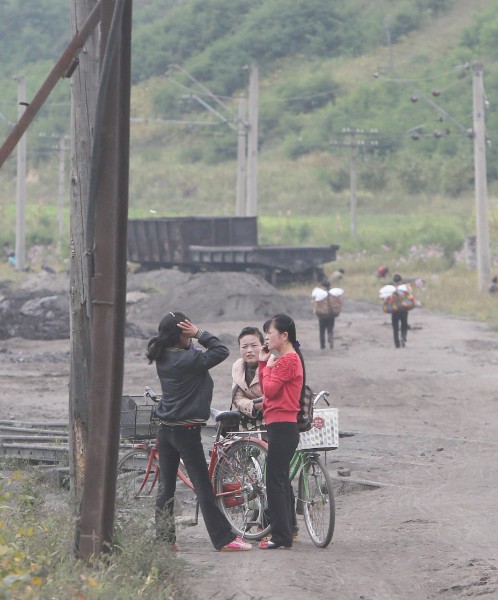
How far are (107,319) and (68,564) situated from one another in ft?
4.77

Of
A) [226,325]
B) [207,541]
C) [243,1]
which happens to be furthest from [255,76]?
[243,1]

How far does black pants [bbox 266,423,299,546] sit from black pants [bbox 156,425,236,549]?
1.09 ft

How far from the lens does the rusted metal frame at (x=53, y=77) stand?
777cm

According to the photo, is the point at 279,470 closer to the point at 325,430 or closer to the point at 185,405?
the point at 325,430

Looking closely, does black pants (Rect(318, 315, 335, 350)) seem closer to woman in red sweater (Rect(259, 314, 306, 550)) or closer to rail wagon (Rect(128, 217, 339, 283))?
woman in red sweater (Rect(259, 314, 306, 550))

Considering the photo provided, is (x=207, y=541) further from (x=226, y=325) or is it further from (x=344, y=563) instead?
(x=226, y=325)

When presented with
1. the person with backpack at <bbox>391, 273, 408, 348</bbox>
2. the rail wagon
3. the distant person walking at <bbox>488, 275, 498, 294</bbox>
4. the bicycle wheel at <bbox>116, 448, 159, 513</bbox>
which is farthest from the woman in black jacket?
the rail wagon

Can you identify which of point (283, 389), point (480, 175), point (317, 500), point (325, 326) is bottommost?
point (317, 500)

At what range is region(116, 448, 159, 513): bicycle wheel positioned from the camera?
896 centimetres

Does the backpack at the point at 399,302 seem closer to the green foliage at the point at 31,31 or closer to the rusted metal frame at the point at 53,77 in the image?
the rusted metal frame at the point at 53,77

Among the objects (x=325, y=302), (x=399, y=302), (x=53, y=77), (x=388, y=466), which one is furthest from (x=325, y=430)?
(x=399, y=302)

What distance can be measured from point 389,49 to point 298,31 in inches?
417

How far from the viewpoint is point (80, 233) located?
29.0 feet

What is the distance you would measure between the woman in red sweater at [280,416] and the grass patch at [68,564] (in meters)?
1.09
